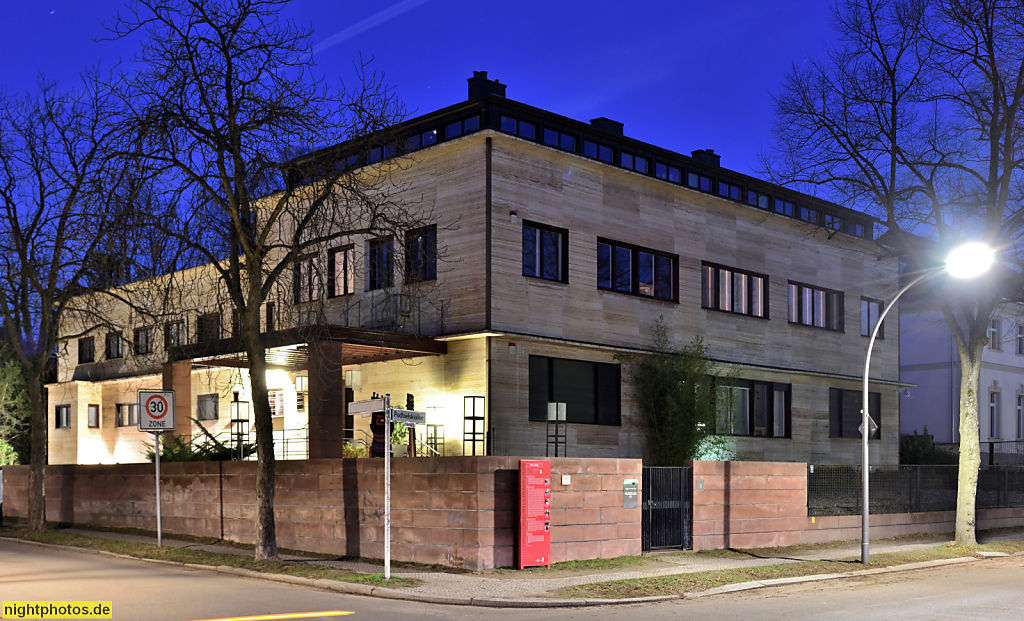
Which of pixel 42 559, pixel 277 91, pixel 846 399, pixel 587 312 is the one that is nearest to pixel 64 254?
pixel 42 559

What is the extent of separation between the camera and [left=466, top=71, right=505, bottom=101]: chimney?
27.4 m

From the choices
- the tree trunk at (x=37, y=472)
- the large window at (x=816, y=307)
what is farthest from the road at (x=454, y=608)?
the large window at (x=816, y=307)

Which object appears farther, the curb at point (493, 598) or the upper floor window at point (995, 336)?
the upper floor window at point (995, 336)

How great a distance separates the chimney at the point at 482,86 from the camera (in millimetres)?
27438

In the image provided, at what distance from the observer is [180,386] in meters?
29.5

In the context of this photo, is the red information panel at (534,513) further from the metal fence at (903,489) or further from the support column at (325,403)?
the metal fence at (903,489)

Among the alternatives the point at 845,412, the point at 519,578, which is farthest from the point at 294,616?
the point at 845,412

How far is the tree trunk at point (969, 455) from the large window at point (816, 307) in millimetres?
10650

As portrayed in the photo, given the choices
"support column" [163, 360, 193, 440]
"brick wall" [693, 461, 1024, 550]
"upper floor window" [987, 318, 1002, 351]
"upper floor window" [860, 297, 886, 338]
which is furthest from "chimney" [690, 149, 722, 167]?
"upper floor window" [987, 318, 1002, 351]

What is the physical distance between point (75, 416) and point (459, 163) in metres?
27.2

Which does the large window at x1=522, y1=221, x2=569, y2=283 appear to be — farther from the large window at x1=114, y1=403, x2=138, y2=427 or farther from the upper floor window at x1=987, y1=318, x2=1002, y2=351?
the upper floor window at x1=987, y1=318, x2=1002, y2=351

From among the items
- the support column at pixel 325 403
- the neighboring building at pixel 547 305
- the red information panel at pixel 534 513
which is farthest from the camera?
the neighboring building at pixel 547 305

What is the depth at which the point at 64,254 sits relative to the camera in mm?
26516

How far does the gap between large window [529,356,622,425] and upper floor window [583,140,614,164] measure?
19.8 ft
